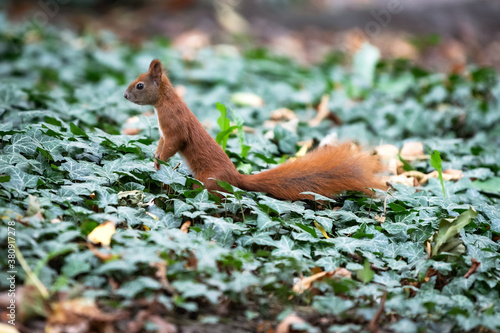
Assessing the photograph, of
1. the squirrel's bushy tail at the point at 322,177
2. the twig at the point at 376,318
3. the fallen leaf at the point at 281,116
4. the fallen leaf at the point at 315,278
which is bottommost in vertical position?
the twig at the point at 376,318

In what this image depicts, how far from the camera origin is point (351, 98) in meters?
5.35

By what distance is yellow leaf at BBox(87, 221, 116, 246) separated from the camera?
1964 mm

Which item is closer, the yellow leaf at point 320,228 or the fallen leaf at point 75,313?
the fallen leaf at point 75,313

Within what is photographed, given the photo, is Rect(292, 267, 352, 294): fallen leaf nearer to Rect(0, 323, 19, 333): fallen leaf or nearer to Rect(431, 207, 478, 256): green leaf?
Rect(431, 207, 478, 256): green leaf

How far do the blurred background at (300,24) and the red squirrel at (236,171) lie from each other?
13.5 feet

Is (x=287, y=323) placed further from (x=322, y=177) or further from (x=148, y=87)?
(x=148, y=87)

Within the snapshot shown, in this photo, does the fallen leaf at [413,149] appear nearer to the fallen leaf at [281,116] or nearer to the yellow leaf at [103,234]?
the fallen leaf at [281,116]

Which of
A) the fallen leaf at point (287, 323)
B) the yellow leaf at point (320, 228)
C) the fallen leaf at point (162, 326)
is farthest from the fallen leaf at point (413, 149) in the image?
the fallen leaf at point (162, 326)

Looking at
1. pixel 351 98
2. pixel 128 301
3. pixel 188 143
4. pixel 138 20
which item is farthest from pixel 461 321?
pixel 138 20

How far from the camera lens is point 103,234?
1991 millimetres

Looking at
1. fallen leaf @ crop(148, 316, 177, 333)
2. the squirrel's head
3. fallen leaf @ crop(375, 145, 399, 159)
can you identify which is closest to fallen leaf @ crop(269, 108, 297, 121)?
fallen leaf @ crop(375, 145, 399, 159)

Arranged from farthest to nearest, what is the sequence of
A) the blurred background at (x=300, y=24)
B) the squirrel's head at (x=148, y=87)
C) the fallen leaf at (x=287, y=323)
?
the blurred background at (x=300, y=24), the squirrel's head at (x=148, y=87), the fallen leaf at (x=287, y=323)

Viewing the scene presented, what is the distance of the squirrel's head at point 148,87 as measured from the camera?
2732 millimetres

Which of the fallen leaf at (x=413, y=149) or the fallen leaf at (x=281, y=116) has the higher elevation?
the fallen leaf at (x=281, y=116)
